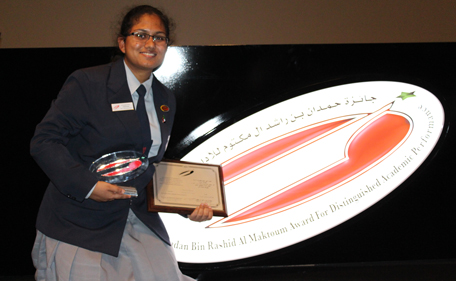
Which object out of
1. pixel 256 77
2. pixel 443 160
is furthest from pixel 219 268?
pixel 443 160

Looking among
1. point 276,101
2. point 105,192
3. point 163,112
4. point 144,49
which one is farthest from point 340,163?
point 105,192

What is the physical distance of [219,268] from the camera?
6.64 ft

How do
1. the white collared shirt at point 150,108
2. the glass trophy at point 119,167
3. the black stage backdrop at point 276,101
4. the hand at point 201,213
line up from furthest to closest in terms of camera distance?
the black stage backdrop at point 276,101 < the hand at point 201,213 < the white collared shirt at point 150,108 < the glass trophy at point 119,167

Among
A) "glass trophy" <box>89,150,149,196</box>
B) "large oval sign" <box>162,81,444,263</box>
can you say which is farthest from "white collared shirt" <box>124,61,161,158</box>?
"large oval sign" <box>162,81,444,263</box>

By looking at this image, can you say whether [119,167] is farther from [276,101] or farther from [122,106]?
[276,101]

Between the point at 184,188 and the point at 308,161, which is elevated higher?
the point at 308,161

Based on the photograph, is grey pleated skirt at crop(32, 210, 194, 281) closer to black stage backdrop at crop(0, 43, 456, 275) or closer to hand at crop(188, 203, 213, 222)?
hand at crop(188, 203, 213, 222)

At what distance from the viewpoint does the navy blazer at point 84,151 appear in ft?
3.56

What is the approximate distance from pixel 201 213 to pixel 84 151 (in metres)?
0.51

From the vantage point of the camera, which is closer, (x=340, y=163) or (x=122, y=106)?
(x=122, y=106)

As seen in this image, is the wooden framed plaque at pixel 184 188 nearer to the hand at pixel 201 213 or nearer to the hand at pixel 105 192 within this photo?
the hand at pixel 201 213

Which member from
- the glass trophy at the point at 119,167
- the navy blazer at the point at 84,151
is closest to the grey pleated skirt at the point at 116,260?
the navy blazer at the point at 84,151

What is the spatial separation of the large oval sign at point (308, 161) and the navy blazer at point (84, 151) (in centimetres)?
78

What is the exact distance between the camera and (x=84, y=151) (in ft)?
3.97
